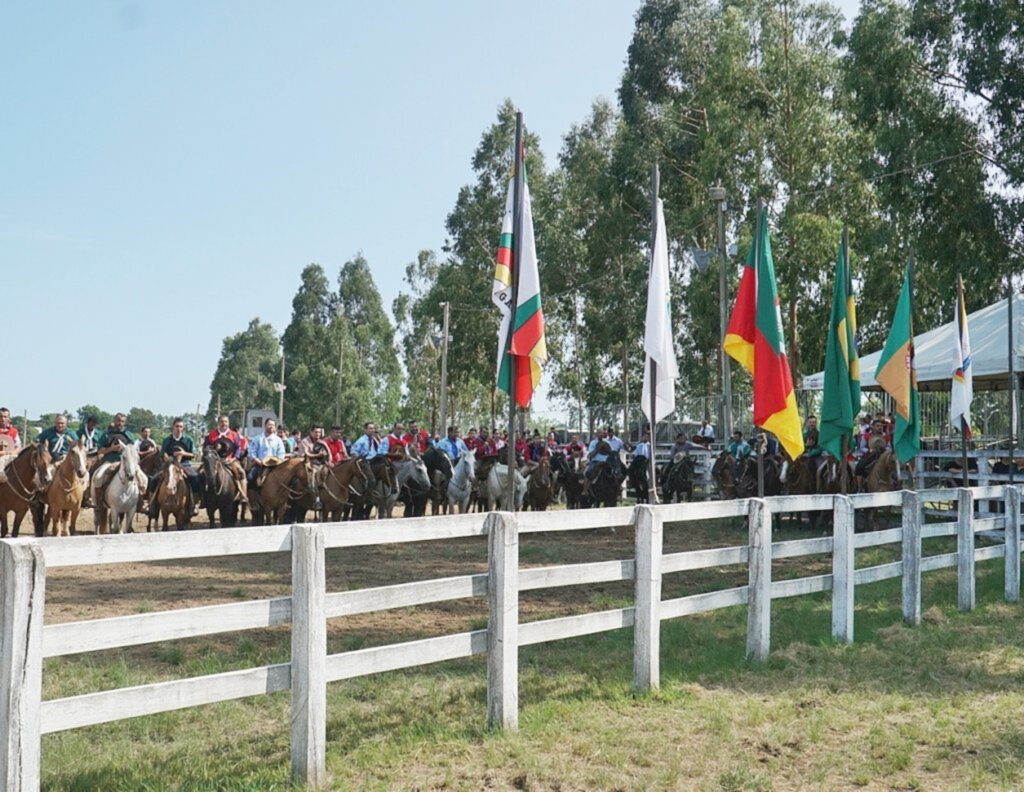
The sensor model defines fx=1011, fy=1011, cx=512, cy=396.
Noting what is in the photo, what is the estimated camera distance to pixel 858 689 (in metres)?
7.56

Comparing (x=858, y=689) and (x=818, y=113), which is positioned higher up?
(x=818, y=113)

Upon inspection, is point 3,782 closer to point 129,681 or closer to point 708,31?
point 129,681

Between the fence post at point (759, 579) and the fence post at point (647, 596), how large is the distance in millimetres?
1284

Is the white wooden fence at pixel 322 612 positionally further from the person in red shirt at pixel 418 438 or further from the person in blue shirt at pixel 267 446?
the person in red shirt at pixel 418 438

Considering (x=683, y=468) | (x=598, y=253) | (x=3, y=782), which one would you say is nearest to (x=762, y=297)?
(x=3, y=782)

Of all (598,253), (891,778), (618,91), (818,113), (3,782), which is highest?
(618,91)

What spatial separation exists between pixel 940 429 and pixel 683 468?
6.66 metres

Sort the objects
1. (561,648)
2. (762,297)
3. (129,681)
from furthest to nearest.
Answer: (762,297)
(561,648)
(129,681)

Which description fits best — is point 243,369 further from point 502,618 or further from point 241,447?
point 502,618

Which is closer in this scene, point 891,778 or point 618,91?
point 891,778

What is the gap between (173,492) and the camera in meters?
19.1

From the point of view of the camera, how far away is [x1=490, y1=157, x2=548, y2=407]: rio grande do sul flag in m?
10.7

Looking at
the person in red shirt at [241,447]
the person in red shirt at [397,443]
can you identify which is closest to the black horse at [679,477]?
the person in red shirt at [397,443]

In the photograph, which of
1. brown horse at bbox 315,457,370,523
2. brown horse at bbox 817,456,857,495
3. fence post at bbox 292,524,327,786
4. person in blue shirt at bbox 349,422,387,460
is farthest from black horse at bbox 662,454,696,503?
fence post at bbox 292,524,327,786
